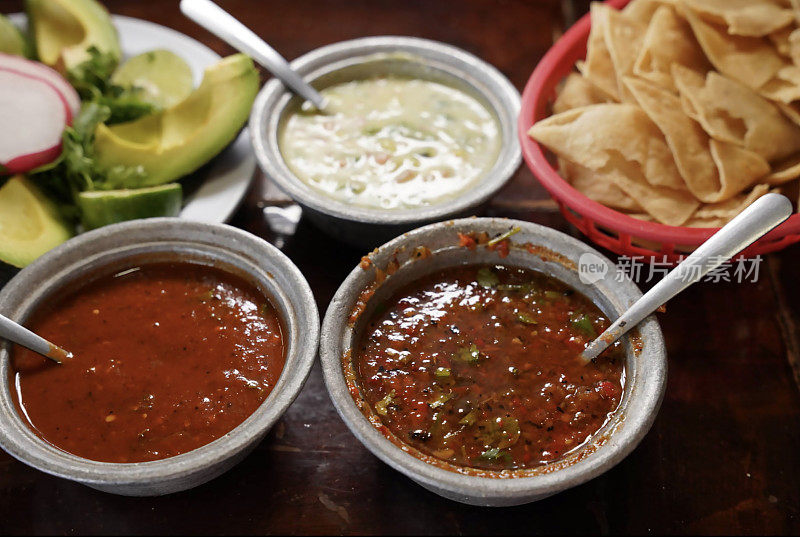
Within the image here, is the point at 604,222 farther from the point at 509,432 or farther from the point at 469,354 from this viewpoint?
the point at 509,432

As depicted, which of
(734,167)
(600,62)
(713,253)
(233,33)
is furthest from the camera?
(233,33)

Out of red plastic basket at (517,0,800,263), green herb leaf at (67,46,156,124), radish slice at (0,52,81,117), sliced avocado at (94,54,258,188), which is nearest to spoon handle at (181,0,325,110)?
sliced avocado at (94,54,258,188)

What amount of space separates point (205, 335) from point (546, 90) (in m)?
1.21

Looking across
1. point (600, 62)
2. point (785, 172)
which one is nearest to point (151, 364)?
point (600, 62)

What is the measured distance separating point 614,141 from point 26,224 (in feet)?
5.01

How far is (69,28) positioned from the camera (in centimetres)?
245

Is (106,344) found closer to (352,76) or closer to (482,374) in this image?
(482,374)

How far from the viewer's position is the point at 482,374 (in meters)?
1.63

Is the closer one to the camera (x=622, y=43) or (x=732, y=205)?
(x=732, y=205)

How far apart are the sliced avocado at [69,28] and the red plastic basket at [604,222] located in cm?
131

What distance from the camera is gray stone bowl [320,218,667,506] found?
141 cm

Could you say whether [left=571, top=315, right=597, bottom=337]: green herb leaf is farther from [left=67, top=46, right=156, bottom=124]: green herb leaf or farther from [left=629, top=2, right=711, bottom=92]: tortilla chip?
[left=67, top=46, right=156, bottom=124]: green herb leaf

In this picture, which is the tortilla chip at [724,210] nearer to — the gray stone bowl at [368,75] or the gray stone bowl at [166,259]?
the gray stone bowl at [368,75]

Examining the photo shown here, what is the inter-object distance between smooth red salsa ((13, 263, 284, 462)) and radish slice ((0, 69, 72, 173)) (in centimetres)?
50
